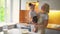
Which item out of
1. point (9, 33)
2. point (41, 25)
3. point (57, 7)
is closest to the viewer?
point (41, 25)

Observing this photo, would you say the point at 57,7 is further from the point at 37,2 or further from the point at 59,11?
the point at 37,2

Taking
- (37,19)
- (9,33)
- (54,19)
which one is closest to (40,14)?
(37,19)

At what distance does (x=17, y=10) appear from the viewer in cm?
442

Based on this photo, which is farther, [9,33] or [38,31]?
[9,33]

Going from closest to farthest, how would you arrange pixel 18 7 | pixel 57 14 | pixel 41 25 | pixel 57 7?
pixel 41 25 → pixel 57 7 → pixel 57 14 → pixel 18 7

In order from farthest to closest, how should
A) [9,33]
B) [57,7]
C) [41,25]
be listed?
1. [57,7]
2. [9,33]
3. [41,25]

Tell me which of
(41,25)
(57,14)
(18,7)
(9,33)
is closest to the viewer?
(41,25)

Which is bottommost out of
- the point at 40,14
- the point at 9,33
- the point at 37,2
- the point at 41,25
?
the point at 9,33

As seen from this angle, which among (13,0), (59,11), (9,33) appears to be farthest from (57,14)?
(9,33)

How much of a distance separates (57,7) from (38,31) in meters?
1.64

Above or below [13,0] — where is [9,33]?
below

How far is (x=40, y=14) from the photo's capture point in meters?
2.24

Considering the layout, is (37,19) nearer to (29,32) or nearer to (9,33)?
(29,32)

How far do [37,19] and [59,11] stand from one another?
1683 millimetres
